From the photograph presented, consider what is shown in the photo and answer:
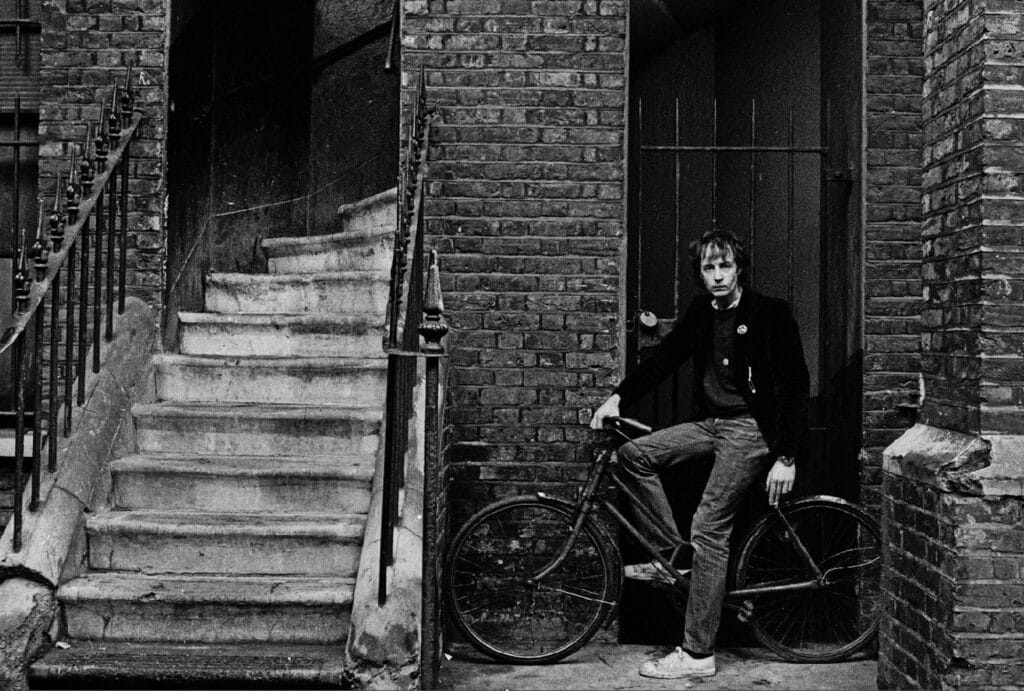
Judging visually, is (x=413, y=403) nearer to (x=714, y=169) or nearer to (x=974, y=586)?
(x=714, y=169)

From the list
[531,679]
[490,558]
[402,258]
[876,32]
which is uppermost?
[876,32]

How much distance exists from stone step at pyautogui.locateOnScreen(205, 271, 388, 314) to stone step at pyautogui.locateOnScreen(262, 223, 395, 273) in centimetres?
17

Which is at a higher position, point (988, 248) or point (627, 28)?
point (627, 28)

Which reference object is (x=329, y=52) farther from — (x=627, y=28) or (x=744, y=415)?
(x=744, y=415)

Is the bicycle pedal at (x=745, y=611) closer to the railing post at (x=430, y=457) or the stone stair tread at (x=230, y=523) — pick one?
the railing post at (x=430, y=457)

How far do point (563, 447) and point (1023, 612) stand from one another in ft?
7.20

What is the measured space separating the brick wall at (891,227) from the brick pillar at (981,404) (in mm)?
1293

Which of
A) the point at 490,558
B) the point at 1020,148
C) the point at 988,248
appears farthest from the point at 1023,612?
the point at 490,558

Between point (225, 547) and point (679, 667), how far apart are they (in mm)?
2056

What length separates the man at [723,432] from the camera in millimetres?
4523

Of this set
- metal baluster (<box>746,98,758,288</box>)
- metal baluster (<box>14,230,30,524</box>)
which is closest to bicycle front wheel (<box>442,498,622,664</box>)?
metal baluster (<box>746,98,758,288</box>)

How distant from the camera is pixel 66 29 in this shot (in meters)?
5.33

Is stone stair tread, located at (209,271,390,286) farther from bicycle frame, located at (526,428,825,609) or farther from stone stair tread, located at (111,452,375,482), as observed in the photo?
bicycle frame, located at (526,428,825,609)

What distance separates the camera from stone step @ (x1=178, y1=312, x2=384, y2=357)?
17.8 ft
